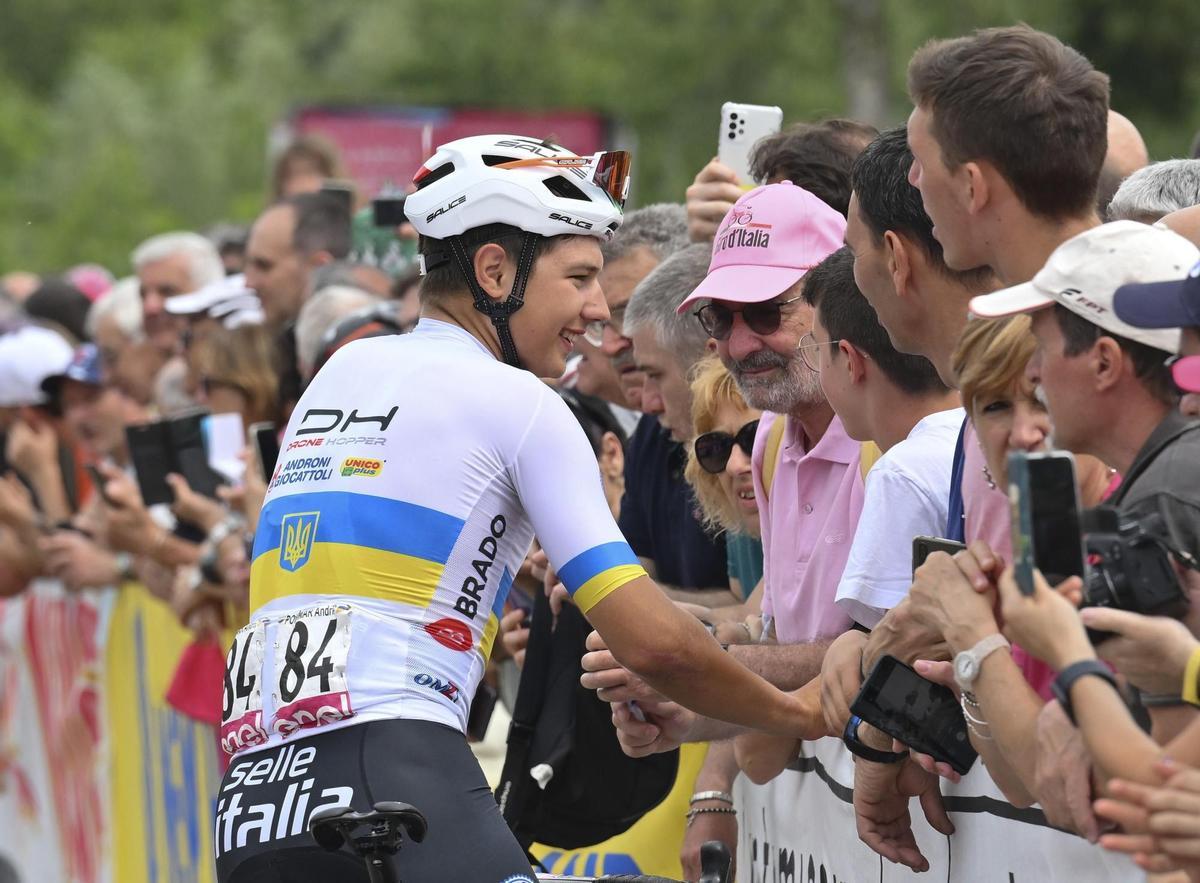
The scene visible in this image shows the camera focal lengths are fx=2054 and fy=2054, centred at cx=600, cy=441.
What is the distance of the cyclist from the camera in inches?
164

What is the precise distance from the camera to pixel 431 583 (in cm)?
429

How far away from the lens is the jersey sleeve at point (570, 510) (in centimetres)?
424

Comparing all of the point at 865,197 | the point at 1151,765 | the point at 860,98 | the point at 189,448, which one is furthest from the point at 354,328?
the point at 860,98

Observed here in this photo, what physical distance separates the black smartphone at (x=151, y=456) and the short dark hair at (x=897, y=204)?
15.0ft

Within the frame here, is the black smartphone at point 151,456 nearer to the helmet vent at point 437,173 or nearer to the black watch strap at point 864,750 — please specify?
the helmet vent at point 437,173

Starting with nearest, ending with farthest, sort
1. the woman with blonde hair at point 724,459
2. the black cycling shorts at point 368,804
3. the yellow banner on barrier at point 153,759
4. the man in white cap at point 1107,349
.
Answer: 1. the man in white cap at point 1107,349
2. the black cycling shorts at point 368,804
3. the woman with blonde hair at point 724,459
4. the yellow banner on barrier at point 153,759

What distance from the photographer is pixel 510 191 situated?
15.1 ft

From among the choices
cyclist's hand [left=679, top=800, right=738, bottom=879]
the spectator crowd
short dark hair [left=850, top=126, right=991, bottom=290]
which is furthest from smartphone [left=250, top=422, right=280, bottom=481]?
short dark hair [left=850, top=126, right=991, bottom=290]

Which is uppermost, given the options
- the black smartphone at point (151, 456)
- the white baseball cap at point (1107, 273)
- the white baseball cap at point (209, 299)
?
the white baseball cap at point (209, 299)

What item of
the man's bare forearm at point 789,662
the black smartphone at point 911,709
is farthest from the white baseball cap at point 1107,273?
the man's bare forearm at point 789,662

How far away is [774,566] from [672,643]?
0.97 metres

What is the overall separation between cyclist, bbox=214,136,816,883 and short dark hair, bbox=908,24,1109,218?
102cm

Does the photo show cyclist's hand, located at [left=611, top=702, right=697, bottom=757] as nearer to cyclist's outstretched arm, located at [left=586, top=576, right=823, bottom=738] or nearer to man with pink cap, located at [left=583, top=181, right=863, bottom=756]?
man with pink cap, located at [left=583, top=181, right=863, bottom=756]

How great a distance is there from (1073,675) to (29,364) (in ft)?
→ 30.1
